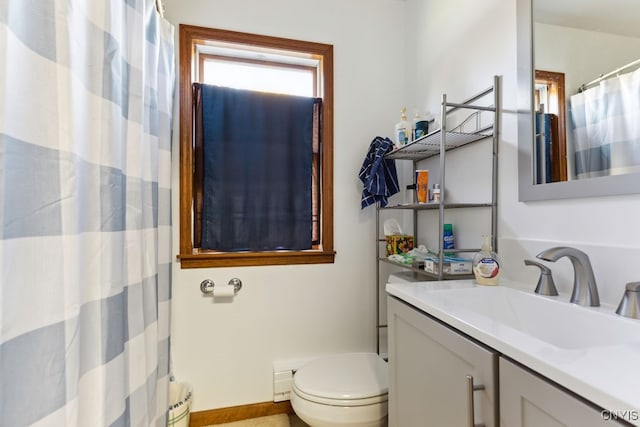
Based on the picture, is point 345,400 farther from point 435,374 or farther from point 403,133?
point 403,133

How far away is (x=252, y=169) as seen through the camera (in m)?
1.68

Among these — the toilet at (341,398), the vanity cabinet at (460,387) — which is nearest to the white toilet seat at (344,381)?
the toilet at (341,398)

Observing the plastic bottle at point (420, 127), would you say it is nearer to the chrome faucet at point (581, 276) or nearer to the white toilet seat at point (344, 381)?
the chrome faucet at point (581, 276)

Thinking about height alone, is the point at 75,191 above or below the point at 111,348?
above

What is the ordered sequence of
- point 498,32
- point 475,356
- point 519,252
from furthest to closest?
point 498,32, point 519,252, point 475,356

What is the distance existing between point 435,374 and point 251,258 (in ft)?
3.77

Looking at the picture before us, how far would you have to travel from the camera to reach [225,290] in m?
1.56

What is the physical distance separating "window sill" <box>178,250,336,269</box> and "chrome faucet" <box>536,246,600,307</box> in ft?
3.68

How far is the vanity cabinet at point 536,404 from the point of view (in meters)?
0.41

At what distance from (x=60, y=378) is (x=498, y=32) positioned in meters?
1.61

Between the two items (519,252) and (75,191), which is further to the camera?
(519,252)

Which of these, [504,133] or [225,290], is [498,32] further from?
[225,290]

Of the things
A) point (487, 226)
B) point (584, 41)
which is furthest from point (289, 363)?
point (584, 41)

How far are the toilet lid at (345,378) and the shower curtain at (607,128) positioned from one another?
107cm
